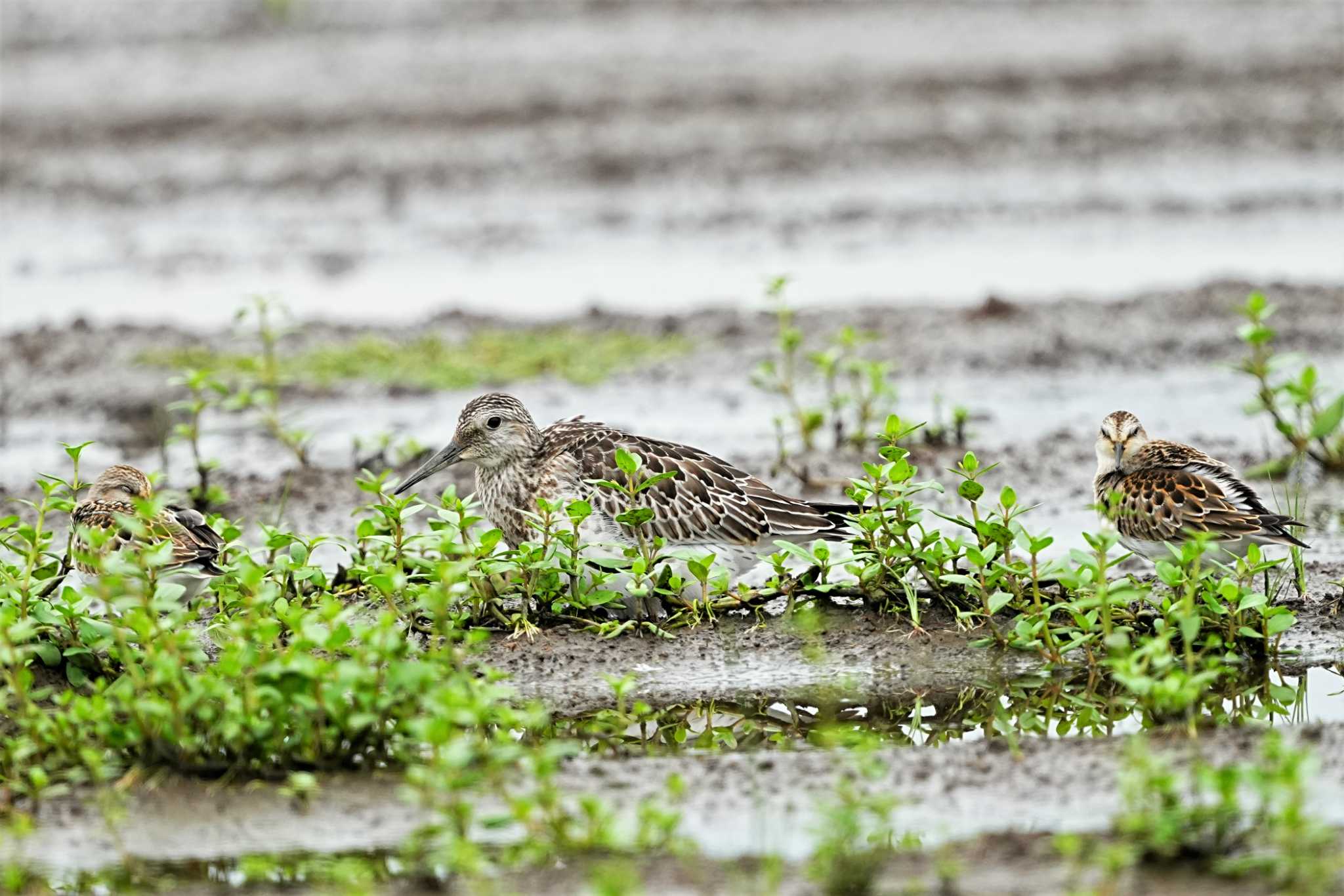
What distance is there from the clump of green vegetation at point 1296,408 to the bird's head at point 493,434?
3230 mm

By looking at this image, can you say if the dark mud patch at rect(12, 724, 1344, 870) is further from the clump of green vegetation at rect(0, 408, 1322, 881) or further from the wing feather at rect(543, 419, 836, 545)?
the wing feather at rect(543, 419, 836, 545)

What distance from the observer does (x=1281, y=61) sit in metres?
19.6

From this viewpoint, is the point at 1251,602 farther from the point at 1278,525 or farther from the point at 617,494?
the point at 617,494

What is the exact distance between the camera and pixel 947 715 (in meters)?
6.12

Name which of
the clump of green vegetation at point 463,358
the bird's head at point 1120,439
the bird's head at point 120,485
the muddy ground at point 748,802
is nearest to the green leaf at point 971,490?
the muddy ground at point 748,802

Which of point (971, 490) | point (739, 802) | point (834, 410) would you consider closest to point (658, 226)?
point (834, 410)

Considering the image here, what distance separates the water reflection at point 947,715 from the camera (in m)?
5.88

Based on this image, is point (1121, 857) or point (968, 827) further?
point (968, 827)

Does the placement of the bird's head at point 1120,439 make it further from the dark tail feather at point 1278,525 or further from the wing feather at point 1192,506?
the dark tail feather at point 1278,525

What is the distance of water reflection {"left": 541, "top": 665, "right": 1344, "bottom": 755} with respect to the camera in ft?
19.3

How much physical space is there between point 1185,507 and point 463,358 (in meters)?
5.87

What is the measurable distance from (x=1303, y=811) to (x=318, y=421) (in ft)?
22.9

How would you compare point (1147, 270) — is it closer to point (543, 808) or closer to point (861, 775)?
point (861, 775)

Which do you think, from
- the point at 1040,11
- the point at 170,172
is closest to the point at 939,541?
the point at 170,172
